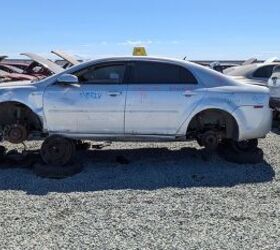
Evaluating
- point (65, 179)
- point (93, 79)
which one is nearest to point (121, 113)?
point (93, 79)

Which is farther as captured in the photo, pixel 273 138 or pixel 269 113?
pixel 273 138

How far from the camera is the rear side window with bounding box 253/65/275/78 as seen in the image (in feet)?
48.4

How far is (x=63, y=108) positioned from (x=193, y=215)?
320 centimetres

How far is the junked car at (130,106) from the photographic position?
8.45 m

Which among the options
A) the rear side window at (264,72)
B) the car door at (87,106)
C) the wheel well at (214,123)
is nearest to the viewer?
the car door at (87,106)

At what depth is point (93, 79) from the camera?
8.62 meters

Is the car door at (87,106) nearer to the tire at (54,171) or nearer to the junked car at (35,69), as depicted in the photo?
the tire at (54,171)

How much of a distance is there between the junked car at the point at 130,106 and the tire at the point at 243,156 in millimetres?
304

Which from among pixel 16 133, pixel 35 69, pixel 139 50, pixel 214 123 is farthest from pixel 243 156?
pixel 35 69

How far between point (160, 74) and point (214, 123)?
1169 mm

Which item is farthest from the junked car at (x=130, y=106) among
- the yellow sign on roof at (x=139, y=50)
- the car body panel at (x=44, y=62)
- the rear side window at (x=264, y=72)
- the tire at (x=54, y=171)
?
the yellow sign on roof at (x=139, y=50)

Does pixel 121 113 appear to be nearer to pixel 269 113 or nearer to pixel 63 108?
pixel 63 108

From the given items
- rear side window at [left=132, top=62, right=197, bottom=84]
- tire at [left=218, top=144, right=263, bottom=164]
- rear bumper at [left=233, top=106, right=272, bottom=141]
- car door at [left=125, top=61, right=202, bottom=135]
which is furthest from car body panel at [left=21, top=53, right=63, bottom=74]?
rear bumper at [left=233, top=106, right=272, bottom=141]

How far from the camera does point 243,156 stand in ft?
29.1
